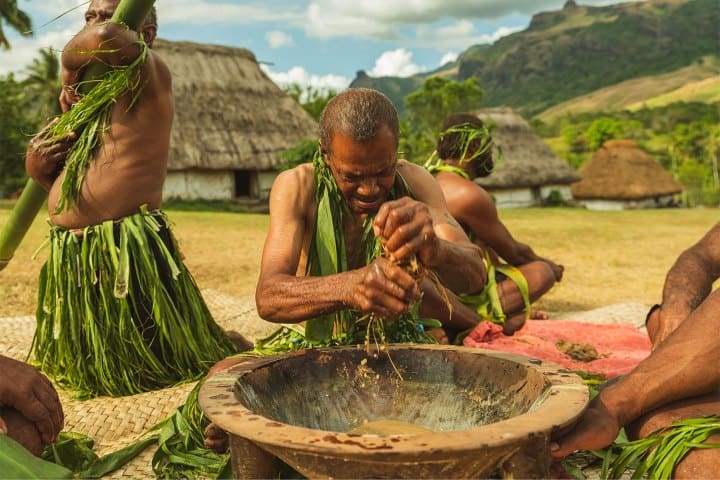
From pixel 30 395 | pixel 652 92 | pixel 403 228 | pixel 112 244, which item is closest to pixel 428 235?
pixel 403 228

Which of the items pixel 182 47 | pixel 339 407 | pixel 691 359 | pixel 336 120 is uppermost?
pixel 182 47

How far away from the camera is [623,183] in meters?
28.9

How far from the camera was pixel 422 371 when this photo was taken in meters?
2.14

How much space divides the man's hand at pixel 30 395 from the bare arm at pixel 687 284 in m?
2.09

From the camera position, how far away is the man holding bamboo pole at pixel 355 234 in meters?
1.77

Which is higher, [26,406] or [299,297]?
[299,297]

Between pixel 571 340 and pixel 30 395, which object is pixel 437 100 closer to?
pixel 571 340

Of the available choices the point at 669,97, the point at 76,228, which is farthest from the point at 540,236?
the point at 669,97

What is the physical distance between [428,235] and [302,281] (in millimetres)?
463

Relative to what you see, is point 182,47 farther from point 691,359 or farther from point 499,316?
point 691,359

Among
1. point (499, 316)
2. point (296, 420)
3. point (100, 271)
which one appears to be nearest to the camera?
point (296, 420)

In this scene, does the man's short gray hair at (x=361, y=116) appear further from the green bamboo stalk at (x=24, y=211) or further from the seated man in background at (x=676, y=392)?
the green bamboo stalk at (x=24, y=211)

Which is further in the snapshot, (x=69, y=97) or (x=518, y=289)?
(x=518, y=289)

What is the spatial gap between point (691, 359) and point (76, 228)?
2562mm
